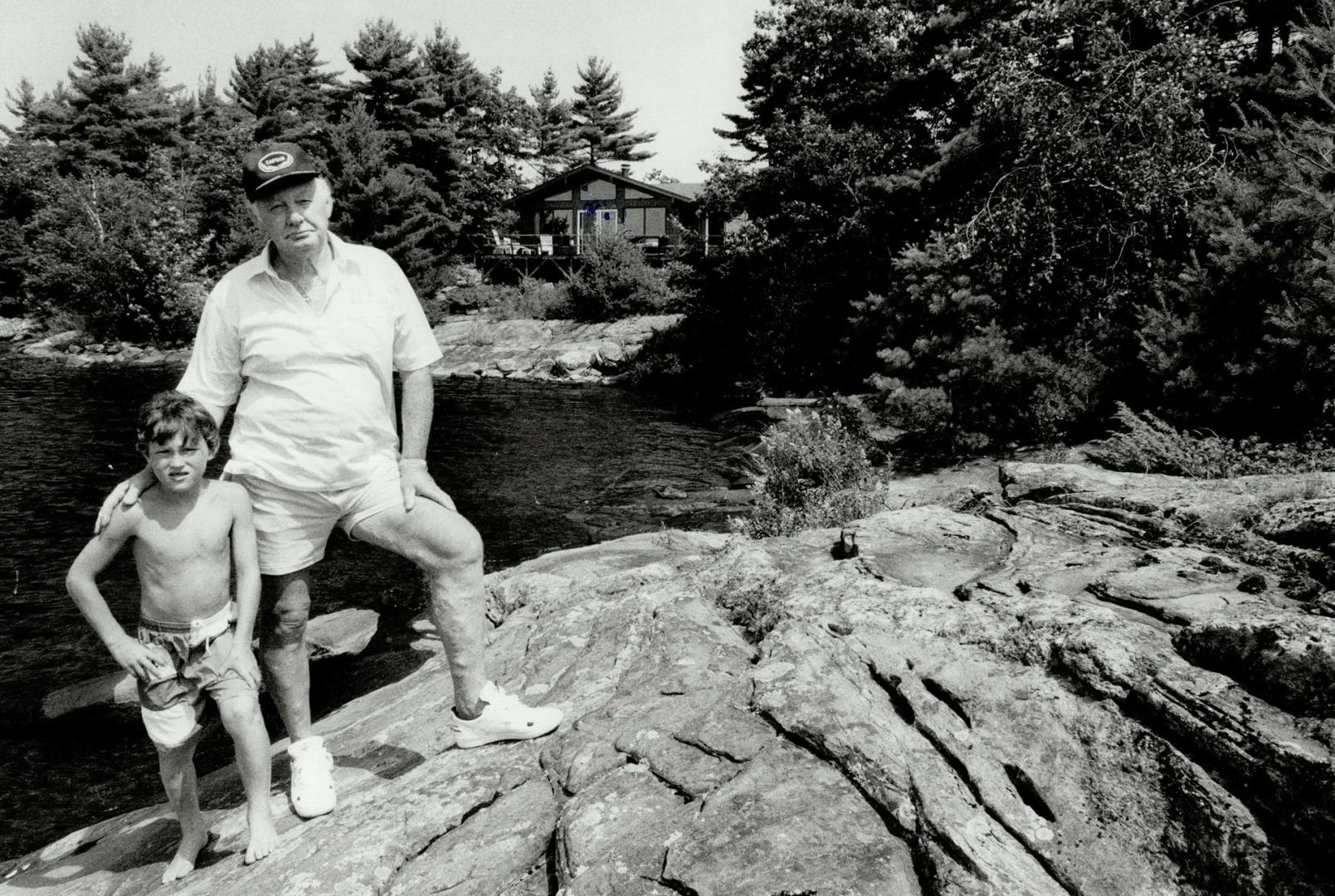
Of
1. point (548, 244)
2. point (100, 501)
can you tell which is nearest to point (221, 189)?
point (548, 244)

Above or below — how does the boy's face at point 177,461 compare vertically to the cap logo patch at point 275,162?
below

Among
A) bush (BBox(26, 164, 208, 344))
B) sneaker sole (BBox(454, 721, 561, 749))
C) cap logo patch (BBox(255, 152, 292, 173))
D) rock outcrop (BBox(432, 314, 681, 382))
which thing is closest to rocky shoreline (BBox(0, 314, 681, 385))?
rock outcrop (BBox(432, 314, 681, 382))

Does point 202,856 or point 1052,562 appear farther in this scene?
point 1052,562

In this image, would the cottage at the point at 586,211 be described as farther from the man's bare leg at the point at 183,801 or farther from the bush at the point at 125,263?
the man's bare leg at the point at 183,801

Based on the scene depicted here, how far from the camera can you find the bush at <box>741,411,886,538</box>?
8336mm

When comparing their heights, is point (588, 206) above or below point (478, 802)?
above

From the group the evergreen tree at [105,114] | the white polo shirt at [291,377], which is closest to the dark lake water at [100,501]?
the white polo shirt at [291,377]

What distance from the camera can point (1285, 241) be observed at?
34.7 ft

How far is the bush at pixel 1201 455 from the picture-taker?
27.0 feet

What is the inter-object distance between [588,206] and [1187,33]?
39776mm

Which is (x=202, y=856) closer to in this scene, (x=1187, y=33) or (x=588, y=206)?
(x=1187, y=33)

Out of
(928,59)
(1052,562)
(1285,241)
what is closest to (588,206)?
(928,59)

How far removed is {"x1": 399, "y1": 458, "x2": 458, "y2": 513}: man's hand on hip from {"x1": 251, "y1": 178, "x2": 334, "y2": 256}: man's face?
2.85 feet

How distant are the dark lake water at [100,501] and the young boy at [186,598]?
336 cm
